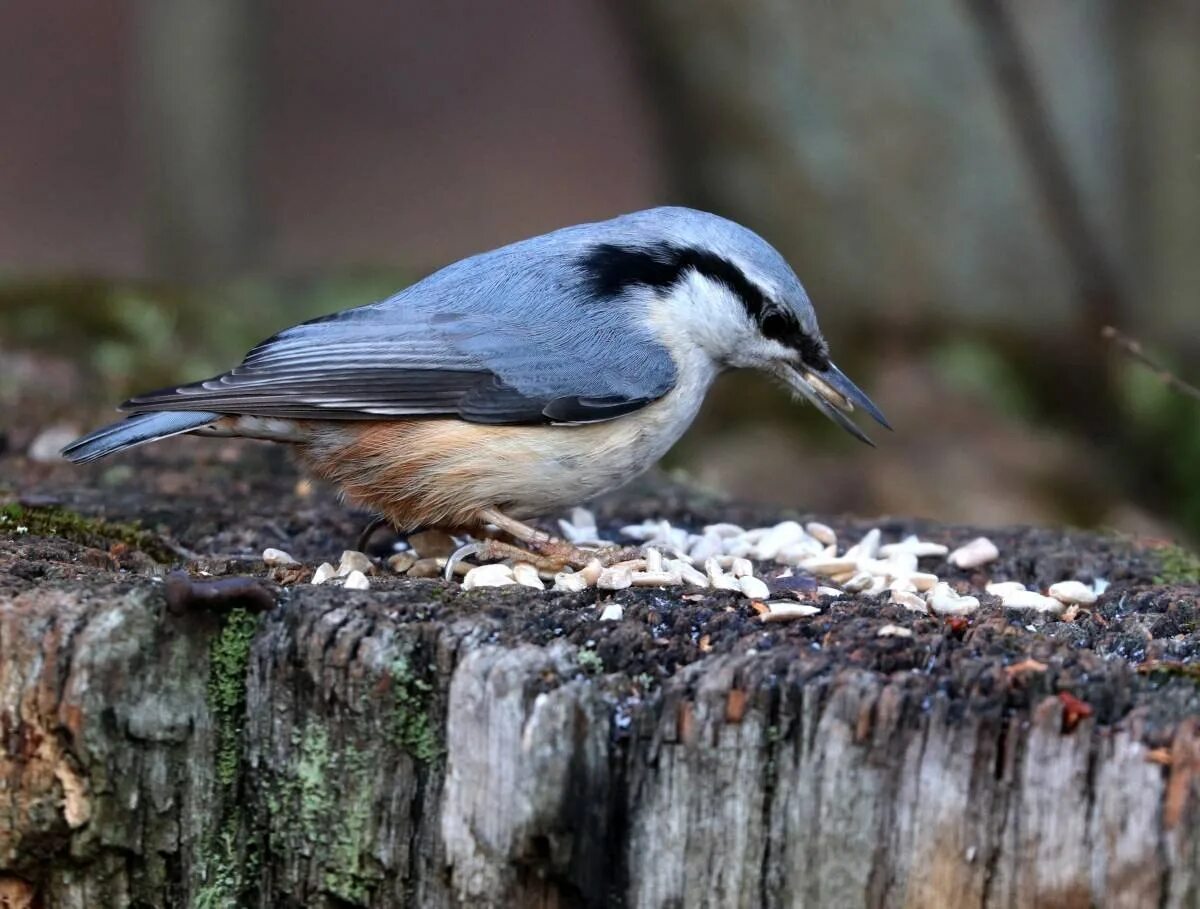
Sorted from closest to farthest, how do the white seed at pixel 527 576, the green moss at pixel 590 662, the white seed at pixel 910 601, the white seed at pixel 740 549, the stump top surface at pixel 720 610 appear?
the stump top surface at pixel 720 610, the green moss at pixel 590 662, the white seed at pixel 910 601, the white seed at pixel 527 576, the white seed at pixel 740 549

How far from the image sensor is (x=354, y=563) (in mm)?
3498

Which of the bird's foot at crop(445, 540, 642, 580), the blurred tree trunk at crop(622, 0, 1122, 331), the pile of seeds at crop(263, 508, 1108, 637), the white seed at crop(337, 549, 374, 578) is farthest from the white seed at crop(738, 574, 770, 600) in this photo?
the blurred tree trunk at crop(622, 0, 1122, 331)

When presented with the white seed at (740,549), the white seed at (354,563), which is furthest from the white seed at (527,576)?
the white seed at (740,549)

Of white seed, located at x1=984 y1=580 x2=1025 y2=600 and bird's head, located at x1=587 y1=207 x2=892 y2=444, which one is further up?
bird's head, located at x1=587 y1=207 x2=892 y2=444

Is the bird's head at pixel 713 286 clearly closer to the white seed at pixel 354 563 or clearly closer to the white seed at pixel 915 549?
the white seed at pixel 915 549

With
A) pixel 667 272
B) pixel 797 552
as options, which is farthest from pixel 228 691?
pixel 667 272

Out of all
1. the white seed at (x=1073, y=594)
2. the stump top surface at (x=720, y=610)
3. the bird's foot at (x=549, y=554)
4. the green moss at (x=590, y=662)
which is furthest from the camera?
the bird's foot at (x=549, y=554)

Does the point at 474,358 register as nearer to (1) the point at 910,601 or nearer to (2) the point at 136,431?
(2) the point at 136,431

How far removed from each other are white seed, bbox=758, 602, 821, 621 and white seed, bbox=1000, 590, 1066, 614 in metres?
0.59

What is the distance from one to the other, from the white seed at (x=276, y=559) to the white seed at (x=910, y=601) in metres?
1.43

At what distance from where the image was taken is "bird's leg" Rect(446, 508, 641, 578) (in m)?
3.56

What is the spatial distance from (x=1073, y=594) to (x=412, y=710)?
1.64m

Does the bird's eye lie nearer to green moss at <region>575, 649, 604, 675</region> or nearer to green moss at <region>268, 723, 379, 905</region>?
green moss at <region>575, 649, 604, 675</region>

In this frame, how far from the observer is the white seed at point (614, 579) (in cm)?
315
